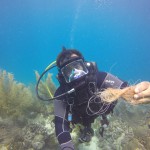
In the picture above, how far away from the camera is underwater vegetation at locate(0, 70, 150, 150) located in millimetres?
6133

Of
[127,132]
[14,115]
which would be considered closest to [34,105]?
[14,115]

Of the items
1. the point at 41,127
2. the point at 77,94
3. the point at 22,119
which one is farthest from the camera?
the point at 22,119

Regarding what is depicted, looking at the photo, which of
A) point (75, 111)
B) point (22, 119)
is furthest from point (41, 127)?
point (75, 111)

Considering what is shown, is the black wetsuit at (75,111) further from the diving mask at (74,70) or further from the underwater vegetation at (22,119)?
the underwater vegetation at (22,119)

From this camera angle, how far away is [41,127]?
645cm

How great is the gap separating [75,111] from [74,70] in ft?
2.55

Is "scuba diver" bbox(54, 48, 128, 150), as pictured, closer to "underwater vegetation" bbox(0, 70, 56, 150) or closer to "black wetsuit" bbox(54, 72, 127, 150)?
"black wetsuit" bbox(54, 72, 127, 150)

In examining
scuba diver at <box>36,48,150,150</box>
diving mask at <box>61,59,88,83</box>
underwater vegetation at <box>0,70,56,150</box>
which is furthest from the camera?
underwater vegetation at <box>0,70,56,150</box>

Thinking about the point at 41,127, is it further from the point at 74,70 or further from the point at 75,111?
the point at 74,70

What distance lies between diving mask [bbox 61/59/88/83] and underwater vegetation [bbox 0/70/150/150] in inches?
46.5

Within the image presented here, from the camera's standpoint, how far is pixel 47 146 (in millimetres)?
6324

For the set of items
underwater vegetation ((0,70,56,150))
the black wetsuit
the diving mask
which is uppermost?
underwater vegetation ((0,70,56,150))

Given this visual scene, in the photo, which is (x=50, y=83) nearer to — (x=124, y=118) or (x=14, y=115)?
(x=14, y=115)

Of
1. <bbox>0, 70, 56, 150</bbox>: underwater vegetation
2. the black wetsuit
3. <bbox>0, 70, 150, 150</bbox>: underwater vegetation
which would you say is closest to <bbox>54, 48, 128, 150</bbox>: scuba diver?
the black wetsuit
